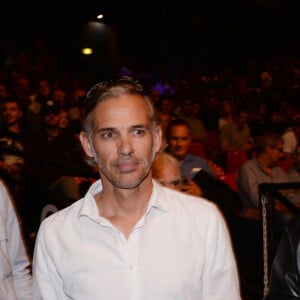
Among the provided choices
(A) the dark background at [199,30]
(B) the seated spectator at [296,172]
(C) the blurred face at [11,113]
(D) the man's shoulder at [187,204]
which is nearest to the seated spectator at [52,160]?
(C) the blurred face at [11,113]

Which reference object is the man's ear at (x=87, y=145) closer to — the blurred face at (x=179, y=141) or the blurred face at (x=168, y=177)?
the blurred face at (x=168, y=177)

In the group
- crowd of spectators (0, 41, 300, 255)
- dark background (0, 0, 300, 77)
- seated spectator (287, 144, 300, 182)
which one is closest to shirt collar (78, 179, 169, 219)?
crowd of spectators (0, 41, 300, 255)

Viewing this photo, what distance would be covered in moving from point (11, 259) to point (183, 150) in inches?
108

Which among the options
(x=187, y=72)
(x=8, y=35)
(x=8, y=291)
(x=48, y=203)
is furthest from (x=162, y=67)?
(x=8, y=291)

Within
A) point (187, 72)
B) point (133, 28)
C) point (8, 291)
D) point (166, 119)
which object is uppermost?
point (133, 28)

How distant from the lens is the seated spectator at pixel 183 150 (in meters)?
5.13

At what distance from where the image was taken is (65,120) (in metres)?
7.07

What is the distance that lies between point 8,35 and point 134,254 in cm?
1356

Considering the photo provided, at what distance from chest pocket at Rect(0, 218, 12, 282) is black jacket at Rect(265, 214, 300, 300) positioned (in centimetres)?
118

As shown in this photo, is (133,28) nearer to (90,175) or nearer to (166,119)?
(166,119)

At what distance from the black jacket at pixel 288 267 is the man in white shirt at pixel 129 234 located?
0.54 ft

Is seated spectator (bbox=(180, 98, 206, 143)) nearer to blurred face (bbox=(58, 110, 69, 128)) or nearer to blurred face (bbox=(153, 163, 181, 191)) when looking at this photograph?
blurred face (bbox=(58, 110, 69, 128))

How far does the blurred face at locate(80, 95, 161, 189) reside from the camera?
1.93m

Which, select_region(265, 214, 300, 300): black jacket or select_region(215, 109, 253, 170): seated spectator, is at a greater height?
select_region(215, 109, 253, 170): seated spectator
